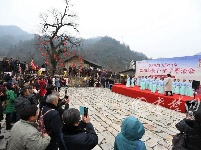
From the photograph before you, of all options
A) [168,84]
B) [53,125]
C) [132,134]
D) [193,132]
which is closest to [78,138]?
[132,134]

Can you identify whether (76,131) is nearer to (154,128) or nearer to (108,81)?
(154,128)

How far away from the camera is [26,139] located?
2488 millimetres

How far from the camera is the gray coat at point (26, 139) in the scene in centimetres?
248

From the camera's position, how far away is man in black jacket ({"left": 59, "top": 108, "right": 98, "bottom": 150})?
2.27 metres

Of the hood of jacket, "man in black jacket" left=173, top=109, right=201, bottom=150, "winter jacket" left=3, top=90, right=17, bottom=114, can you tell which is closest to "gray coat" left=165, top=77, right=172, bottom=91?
"winter jacket" left=3, top=90, right=17, bottom=114

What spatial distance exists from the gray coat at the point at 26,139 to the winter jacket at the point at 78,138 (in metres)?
0.30

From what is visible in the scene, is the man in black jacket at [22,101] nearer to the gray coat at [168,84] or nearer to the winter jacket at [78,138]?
the winter jacket at [78,138]

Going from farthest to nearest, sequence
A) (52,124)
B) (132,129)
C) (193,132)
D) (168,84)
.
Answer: (168,84) → (52,124) → (132,129) → (193,132)

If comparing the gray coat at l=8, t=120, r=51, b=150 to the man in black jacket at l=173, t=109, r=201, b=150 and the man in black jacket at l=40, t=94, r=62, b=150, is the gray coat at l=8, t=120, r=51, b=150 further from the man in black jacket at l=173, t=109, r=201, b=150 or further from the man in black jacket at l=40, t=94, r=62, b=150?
the man in black jacket at l=173, t=109, r=201, b=150

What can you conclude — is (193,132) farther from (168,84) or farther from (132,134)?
(168,84)

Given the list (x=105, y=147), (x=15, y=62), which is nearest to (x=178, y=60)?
(x=105, y=147)

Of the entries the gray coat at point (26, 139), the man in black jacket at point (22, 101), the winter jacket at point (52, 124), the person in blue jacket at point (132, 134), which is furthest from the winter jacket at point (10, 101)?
the person in blue jacket at point (132, 134)

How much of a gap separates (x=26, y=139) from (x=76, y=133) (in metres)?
0.64

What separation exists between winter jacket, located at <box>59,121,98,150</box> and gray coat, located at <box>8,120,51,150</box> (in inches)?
11.8
